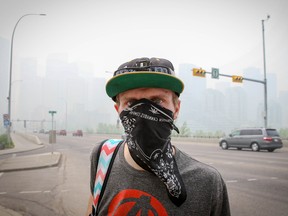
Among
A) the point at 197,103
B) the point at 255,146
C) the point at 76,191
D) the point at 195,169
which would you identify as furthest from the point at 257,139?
the point at 197,103

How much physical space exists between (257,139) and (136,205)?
62.7ft

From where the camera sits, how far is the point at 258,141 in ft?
59.7

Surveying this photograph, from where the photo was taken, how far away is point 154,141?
147 cm

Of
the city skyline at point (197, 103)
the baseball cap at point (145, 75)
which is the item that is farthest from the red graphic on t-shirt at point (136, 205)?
the city skyline at point (197, 103)

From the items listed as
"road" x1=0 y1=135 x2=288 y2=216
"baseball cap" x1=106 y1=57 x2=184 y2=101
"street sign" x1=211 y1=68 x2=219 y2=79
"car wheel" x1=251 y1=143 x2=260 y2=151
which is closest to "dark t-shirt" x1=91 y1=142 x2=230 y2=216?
"baseball cap" x1=106 y1=57 x2=184 y2=101

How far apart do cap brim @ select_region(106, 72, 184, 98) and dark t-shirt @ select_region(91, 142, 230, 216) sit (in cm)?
47

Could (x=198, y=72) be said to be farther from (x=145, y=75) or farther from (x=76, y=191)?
(x=145, y=75)

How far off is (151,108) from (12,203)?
17.5 ft

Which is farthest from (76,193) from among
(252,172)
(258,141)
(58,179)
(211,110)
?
(211,110)

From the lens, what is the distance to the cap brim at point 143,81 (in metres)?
1.40

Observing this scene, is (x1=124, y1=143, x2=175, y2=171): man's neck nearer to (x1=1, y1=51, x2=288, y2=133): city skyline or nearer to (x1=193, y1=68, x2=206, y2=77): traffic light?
(x1=193, y1=68, x2=206, y2=77): traffic light

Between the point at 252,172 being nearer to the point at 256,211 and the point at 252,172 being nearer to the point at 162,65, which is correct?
the point at 256,211

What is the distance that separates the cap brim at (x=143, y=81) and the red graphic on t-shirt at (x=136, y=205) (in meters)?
0.62

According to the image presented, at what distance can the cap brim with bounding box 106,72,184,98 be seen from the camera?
55.2 inches
